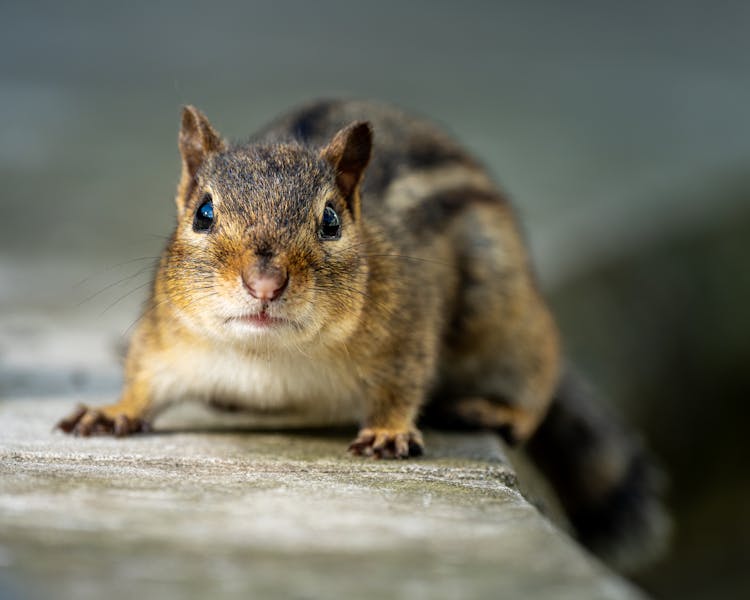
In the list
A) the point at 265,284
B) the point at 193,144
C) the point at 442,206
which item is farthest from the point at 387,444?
the point at 442,206

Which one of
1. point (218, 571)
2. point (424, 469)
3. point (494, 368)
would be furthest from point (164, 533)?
point (494, 368)

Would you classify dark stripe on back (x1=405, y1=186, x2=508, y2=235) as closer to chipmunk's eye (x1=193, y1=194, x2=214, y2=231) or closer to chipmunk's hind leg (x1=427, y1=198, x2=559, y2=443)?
chipmunk's hind leg (x1=427, y1=198, x2=559, y2=443)

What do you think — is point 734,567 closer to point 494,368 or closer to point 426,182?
point 494,368

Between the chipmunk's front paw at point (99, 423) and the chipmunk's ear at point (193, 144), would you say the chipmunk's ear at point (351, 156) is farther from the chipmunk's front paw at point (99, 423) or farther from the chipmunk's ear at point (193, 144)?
the chipmunk's front paw at point (99, 423)

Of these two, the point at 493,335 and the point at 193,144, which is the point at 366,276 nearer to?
the point at 193,144

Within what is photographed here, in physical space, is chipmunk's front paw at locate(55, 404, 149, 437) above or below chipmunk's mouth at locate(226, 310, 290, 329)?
below

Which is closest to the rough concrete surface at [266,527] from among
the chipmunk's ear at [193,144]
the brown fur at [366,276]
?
the brown fur at [366,276]

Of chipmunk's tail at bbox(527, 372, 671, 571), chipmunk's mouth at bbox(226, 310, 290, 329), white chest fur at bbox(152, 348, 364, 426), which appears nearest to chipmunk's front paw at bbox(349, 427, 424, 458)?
white chest fur at bbox(152, 348, 364, 426)
